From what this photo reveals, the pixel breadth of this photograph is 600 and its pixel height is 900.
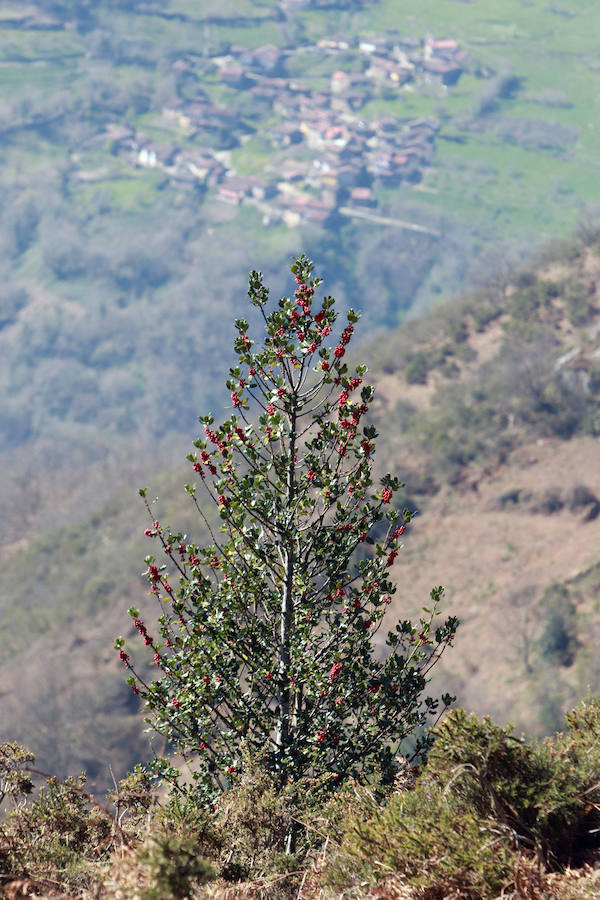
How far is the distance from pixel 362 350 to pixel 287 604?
55.3 m

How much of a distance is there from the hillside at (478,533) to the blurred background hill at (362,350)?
0.46ft

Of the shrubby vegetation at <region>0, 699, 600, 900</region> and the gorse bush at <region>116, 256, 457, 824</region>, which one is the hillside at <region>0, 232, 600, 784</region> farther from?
the shrubby vegetation at <region>0, 699, 600, 900</region>

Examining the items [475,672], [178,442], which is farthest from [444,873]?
[178,442]

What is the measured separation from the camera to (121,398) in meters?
150

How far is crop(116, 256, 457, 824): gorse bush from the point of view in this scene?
6.21 m

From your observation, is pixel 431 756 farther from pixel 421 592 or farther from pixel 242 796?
pixel 421 592

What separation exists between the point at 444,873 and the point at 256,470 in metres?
2.86

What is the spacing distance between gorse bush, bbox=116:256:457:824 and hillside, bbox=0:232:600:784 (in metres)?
22.0

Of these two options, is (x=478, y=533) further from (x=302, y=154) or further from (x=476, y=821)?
(x=302, y=154)

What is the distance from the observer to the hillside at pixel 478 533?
108 ft

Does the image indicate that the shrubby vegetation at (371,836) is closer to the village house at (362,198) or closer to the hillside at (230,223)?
the hillside at (230,223)

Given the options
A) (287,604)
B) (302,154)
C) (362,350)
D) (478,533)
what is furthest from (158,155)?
(287,604)

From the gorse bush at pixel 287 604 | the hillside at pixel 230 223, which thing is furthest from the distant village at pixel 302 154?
the gorse bush at pixel 287 604

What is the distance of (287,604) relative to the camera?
6523 mm
